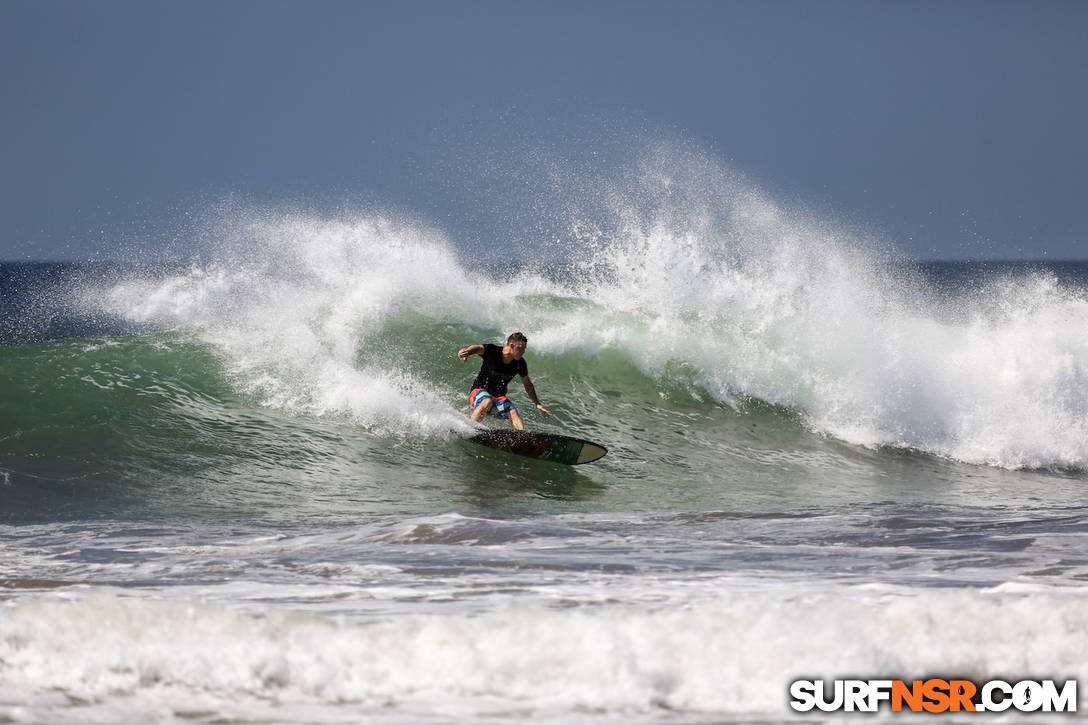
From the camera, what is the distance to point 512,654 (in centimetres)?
353

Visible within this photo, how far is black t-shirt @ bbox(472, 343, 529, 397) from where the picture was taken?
10125mm

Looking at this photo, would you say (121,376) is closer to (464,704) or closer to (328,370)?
(328,370)

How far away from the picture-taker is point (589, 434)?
11570mm

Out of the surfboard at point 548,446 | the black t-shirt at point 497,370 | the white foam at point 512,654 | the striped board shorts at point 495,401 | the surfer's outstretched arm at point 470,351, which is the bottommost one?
the white foam at point 512,654

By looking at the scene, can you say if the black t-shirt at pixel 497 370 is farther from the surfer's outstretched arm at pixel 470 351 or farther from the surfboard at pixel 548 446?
the surfboard at pixel 548 446

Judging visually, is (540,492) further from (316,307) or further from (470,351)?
(316,307)

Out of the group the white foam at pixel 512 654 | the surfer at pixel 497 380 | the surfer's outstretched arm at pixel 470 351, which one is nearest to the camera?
the white foam at pixel 512 654

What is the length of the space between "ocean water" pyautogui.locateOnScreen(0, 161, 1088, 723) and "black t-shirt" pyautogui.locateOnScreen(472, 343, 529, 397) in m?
0.57

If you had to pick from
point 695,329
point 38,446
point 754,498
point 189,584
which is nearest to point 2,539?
point 189,584

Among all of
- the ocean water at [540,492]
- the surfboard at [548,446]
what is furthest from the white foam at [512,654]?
the surfboard at [548,446]

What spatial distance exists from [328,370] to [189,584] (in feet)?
22.8

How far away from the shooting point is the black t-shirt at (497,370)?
399 inches

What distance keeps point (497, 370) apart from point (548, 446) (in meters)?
1.07

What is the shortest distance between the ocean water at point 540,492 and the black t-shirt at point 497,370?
575 millimetres
